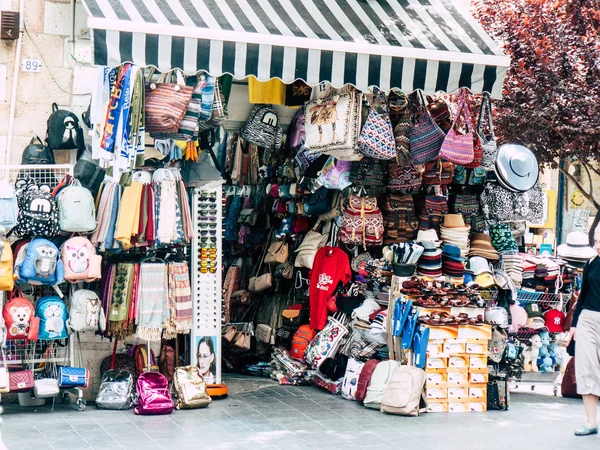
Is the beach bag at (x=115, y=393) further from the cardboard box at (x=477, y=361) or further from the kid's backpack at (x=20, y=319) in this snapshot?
the cardboard box at (x=477, y=361)

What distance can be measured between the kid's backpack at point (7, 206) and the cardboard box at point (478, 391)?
4331 millimetres

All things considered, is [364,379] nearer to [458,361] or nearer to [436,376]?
[436,376]

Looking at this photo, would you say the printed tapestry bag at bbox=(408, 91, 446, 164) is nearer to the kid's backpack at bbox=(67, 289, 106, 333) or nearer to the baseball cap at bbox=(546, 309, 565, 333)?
the baseball cap at bbox=(546, 309, 565, 333)

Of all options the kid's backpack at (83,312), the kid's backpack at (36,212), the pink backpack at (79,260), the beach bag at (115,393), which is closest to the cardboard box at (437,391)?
the beach bag at (115,393)

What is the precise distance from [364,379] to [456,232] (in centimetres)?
184

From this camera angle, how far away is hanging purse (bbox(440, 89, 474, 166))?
9719 millimetres

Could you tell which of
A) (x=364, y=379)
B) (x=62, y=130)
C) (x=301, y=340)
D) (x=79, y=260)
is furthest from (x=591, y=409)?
(x=62, y=130)

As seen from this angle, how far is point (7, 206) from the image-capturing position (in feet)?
27.8

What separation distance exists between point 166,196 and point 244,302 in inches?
111

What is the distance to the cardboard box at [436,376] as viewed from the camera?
31.1 feet

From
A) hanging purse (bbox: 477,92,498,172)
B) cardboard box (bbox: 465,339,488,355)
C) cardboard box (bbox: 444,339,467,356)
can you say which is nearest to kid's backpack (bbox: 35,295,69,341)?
cardboard box (bbox: 444,339,467,356)

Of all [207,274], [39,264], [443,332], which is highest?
[39,264]

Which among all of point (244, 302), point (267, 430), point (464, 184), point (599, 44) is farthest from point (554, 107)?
point (267, 430)

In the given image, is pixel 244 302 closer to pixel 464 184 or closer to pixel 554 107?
pixel 464 184
